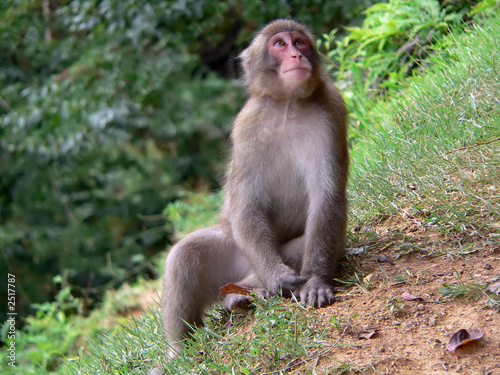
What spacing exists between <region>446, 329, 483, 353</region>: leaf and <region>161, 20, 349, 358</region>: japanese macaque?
2.95 ft

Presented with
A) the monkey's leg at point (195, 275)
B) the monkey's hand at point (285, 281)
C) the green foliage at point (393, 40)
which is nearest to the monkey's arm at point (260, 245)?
the monkey's hand at point (285, 281)

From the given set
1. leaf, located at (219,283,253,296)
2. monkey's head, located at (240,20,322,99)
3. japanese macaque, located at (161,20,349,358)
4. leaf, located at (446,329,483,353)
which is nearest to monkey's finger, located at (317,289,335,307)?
japanese macaque, located at (161,20,349,358)

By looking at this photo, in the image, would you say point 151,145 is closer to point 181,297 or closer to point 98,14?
point 98,14

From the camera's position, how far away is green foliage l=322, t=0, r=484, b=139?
6133mm

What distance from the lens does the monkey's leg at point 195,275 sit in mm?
3779

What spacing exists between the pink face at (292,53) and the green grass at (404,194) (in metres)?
1.13

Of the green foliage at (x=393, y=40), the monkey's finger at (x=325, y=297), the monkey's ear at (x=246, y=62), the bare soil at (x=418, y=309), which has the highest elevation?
the monkey's ear at (x=246, y=62)

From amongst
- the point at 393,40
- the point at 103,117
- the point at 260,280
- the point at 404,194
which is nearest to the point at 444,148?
the point at 404,194

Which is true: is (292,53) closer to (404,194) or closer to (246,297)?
(404,194)

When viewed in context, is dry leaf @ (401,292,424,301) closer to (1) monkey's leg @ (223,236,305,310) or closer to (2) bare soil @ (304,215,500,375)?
(2) bare soil @ (304,215,500,375)

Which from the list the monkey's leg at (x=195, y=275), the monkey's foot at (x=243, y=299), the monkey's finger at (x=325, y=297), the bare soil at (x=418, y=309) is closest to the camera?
the bare soil at (x=418, y=309)

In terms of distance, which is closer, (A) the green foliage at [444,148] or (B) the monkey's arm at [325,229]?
(B) the monkey's arm at [325,229]

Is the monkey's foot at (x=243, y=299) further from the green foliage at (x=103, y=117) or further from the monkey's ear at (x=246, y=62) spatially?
the green foliage at (x=103, y=117)

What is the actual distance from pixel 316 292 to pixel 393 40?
403cm
